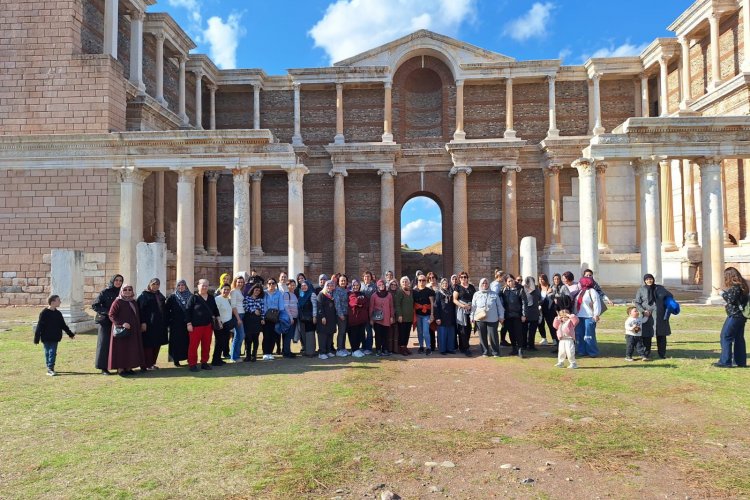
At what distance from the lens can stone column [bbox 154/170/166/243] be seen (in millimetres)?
21703

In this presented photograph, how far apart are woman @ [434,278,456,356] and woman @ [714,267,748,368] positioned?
15.6 ft

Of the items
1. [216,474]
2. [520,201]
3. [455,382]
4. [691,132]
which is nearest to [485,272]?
[520,201]

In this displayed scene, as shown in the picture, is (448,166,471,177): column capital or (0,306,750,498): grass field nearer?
(0,306,750,498): grass field

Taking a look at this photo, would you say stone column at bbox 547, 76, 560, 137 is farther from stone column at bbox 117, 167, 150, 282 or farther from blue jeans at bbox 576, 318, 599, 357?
stone column at bbox 117, 167, 150, 282

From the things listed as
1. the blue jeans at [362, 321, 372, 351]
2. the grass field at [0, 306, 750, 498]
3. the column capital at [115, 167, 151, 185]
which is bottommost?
the grass field at [0, 306, 750, 498]

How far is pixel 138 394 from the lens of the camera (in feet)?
23.7

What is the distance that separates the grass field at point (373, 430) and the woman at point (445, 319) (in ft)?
4.69

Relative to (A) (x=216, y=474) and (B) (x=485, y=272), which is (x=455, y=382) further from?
(B) (x=485, y=272)

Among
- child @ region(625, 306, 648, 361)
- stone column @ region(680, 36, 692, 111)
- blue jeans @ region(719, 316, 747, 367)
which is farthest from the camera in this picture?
stone column @ region(680, 36, 692, 111)

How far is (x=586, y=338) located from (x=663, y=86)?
20.4 meters

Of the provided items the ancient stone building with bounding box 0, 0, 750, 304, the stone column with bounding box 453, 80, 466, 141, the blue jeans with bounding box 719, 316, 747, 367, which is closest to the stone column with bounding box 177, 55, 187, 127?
the ancient stone building with bounding box 0, 0, 750, 304

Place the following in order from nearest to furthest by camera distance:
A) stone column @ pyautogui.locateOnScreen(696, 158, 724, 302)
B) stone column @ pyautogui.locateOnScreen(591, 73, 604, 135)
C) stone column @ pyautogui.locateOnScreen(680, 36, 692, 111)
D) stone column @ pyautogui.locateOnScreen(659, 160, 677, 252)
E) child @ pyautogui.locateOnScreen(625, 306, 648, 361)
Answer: child @ pyautogui.locateOnScreen(625, 306, 648, 361)
stone column @ pyautogui.locateOnScreen(696, 158, 724, 302)
stone column @ pyautogui.locateOnScreen(680, 36, 692, 111)
stone column @ pyautogui.locateOnScreen(659, 160, 677, 252)
stone column @ pyautogui.locateOnScreen(591, 73, 604, 135)

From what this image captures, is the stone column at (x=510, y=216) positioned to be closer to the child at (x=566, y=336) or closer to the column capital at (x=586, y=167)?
the column capital at (x=586, y=167)

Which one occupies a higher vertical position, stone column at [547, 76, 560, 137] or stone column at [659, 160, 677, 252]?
stone column at [547, 76, 560, 137]
